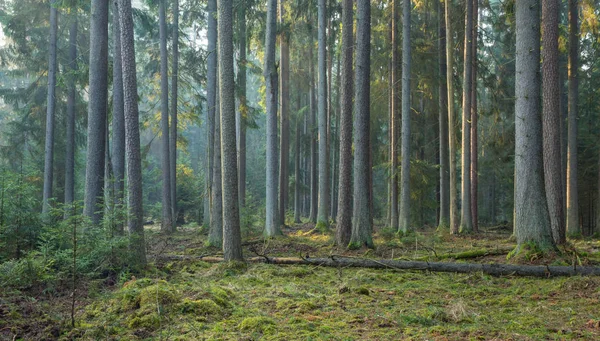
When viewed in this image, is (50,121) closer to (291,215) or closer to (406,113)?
(291,215)

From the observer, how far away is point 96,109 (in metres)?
12.7

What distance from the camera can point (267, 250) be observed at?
1370cm

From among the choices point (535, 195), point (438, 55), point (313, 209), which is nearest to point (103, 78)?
point (535, 195)

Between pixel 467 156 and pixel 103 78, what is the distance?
12941 mm

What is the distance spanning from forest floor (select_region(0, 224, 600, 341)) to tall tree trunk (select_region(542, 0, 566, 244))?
9.48 feet

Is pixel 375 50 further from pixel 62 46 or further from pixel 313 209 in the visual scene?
pixel 62 46

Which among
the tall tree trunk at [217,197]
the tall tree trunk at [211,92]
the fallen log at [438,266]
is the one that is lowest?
the fallen log at [438,266]

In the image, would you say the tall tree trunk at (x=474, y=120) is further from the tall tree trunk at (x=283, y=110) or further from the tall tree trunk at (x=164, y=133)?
the tall tree trunk at (x=164, y=133)

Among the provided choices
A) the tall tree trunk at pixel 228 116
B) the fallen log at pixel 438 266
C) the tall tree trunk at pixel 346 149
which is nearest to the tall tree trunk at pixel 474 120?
the tall tree trunk at pixel 346 149

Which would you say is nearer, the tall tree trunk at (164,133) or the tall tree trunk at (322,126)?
the tall tree trunk at (322,126)

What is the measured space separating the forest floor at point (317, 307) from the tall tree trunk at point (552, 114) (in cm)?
289

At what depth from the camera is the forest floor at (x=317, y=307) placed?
5492mm

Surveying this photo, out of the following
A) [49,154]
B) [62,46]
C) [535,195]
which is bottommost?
[535,195]

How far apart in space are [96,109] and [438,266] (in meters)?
9.82
